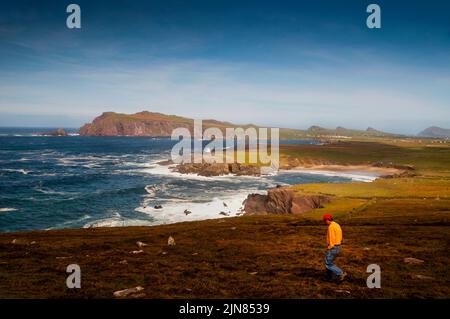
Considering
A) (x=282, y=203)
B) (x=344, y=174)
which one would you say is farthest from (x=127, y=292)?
(x=344, y=174)

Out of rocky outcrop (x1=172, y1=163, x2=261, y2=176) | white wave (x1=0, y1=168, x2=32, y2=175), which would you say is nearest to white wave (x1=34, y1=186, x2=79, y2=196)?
white wave (x1=0, y1=168, x2=32, y2=175)

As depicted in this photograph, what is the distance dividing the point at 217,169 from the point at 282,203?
72121mm

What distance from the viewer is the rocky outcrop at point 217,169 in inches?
6043

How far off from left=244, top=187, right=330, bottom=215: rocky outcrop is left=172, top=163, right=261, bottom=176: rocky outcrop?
62.8m

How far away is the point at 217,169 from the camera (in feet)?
507

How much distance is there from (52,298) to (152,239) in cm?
2406

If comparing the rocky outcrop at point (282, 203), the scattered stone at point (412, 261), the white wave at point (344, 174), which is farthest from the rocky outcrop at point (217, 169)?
the scattered stone at point (412, 261)

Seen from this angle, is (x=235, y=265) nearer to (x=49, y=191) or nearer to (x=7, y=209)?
(x=7, y=209)

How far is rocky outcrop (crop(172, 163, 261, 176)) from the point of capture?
15349cm

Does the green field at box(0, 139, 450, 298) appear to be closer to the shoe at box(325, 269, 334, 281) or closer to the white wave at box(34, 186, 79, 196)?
the shoe at box(325, 269, 334, 281)

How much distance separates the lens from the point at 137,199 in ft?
323

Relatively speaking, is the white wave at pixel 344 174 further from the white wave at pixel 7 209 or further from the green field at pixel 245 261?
the white wave at pixel 7 209
